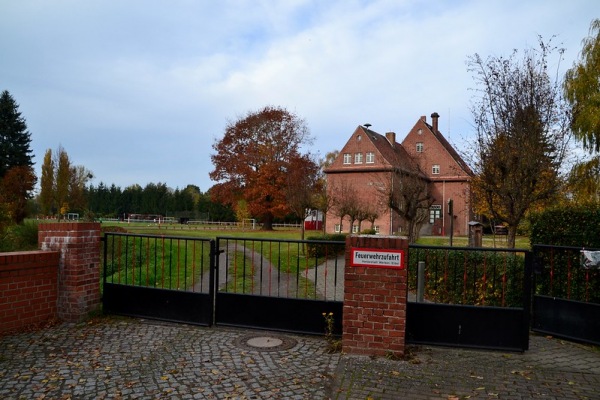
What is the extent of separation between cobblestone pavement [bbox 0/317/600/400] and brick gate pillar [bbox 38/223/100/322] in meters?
0.57

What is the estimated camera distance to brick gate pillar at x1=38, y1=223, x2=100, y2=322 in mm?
6988

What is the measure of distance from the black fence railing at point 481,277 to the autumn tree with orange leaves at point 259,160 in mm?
31958

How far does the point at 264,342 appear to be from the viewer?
607 cm

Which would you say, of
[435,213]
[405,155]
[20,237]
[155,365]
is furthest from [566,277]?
[435,213]

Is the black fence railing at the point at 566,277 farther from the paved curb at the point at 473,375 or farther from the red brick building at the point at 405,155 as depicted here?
the red brick building at the point at 405,155

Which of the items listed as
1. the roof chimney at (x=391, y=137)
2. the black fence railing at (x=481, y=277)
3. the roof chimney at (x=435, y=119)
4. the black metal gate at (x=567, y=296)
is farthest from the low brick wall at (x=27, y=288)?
the roof chimney at (x=435, y=119)

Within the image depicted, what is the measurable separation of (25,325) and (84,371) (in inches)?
92.8

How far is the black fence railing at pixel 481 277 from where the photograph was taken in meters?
7.23

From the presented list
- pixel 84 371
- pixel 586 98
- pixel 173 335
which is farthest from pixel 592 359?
pixel 586 98

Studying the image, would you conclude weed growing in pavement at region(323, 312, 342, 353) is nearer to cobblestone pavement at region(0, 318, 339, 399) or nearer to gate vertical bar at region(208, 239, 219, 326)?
cobblestone pavement at region(0, 318, 339, 399)

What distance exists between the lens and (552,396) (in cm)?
436

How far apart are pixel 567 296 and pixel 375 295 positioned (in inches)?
137

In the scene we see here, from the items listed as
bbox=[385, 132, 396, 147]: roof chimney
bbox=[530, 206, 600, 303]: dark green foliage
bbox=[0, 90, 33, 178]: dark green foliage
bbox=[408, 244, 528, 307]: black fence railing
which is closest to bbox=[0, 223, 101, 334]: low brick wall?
bbox=[408, 244, 528, 307]: black fence railing

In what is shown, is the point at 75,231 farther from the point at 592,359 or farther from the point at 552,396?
the point at 592,359
